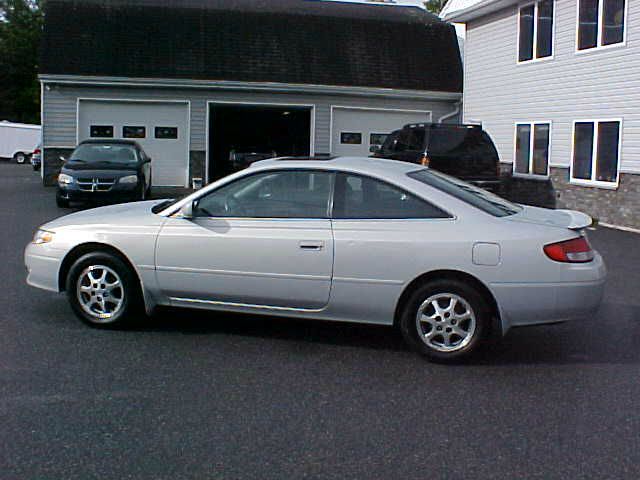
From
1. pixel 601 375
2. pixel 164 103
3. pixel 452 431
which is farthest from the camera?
pixel 164 103

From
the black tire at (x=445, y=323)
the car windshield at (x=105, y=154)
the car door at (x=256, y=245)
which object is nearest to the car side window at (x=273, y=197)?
the car door at (x=256, y=245)

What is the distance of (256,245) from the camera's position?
6734 millimetres

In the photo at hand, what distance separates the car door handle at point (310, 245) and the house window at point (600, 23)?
12037 millimetres

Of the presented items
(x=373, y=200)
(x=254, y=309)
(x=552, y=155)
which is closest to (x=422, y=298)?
(x=373, y=200)

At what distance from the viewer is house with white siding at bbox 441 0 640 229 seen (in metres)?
16.3

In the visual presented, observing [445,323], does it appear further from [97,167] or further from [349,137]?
[349,137]

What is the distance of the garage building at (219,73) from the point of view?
24.6 m

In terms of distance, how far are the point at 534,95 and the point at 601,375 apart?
1443cm

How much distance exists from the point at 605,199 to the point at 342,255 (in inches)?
469

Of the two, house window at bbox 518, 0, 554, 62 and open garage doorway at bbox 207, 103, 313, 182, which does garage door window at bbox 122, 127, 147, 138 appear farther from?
house window at bbox 518, 0, 554, 62

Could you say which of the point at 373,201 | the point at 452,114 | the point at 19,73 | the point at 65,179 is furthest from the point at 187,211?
the point at 19,73

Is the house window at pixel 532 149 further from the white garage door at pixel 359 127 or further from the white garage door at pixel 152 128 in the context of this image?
the white garage door at pixel 152 128

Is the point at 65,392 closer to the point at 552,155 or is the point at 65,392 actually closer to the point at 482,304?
the point at 482,304

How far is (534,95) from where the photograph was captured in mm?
19734
